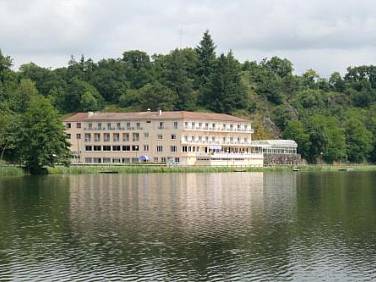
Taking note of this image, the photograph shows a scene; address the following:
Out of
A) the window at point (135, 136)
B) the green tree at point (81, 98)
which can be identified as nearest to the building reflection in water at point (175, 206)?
the window at point (135, 136)

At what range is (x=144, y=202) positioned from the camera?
56656mm

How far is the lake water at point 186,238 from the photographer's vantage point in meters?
28.0

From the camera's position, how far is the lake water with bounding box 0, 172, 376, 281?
92.0 feet

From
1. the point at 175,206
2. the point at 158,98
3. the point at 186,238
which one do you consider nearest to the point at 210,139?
the point at 158,98

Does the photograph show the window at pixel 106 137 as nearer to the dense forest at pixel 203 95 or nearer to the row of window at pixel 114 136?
the row of window at pixel 114 136

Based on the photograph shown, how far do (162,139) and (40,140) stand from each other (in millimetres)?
41915

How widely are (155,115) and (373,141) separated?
62.2 m

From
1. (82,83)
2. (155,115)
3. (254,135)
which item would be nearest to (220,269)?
(155,115)

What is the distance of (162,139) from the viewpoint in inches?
5536

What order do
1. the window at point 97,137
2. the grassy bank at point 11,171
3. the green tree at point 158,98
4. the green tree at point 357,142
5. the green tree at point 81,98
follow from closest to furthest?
1. the grassy bank at point 11,171
2. the window at point 97,137
3. the green tree at point 158,98
4. the green tree at point 357,142
5. the green tree at point 81,98

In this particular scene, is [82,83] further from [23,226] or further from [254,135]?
[23,226]

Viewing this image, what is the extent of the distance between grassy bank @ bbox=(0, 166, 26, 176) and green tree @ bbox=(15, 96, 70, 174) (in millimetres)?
1608

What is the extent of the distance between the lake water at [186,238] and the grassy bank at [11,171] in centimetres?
3738

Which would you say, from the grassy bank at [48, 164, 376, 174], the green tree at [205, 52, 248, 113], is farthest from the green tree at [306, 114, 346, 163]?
the green tree at [205, 52, 248, 113]
